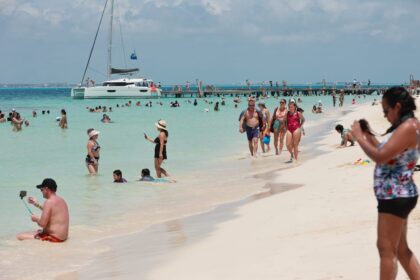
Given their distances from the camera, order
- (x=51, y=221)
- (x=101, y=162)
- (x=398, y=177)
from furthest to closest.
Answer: (x=101, y=162), (x=51, y=221), (x=398, y=177)

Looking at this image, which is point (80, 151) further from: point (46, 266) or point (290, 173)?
point (46, 266)

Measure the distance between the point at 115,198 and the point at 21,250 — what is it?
4001 mm

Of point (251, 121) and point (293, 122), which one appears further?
point (251, 121)

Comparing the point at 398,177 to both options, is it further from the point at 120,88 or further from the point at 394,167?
the point at 120,88

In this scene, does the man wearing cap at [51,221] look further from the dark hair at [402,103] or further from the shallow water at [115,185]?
the dark hair at [402,103]

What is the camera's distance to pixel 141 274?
618 cm

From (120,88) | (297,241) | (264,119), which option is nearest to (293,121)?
(264,119)

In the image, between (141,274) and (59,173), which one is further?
(59,173)

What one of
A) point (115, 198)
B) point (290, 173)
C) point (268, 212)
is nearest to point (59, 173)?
point (115, 198)

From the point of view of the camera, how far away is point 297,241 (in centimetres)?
654

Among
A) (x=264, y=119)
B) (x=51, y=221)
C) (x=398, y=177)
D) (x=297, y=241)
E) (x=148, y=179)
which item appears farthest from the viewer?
(x=264, y=119)

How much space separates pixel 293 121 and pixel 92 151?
441 centimetres

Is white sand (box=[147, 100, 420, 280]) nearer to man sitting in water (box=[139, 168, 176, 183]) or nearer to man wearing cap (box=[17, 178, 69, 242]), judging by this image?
man wearing cap (box=[17, 178, 69, 242])

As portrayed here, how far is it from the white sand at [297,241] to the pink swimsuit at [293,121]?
3907mm
